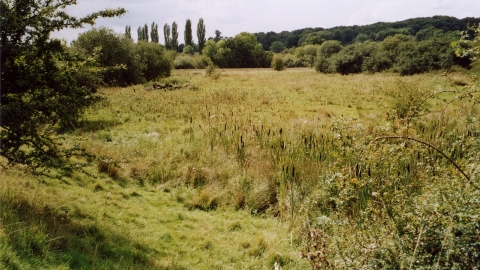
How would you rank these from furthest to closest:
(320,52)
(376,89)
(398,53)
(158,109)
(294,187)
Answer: (320,52) → (398,53) → (376,89) → (158,109) → (294,187)

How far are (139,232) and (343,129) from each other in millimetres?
3902

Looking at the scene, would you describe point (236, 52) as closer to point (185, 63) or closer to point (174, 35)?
point (185, 63)

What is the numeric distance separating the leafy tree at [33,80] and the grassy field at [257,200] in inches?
34.0

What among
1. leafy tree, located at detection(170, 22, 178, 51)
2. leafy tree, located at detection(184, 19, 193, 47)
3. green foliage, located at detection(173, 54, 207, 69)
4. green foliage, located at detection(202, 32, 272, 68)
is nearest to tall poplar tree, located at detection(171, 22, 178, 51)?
leafy tree, located at detection(170, 22, 178, 51)

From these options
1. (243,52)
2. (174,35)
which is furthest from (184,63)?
(174,35)

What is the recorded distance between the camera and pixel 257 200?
699 centimetres

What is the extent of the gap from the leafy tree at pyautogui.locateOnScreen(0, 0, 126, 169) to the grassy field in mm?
863

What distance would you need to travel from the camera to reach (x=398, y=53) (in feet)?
114

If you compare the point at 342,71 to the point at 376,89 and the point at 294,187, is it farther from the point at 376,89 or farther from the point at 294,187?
the point at 294,187

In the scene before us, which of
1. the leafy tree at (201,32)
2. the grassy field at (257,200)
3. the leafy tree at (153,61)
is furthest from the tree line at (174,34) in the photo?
the grassy field at (257,200)

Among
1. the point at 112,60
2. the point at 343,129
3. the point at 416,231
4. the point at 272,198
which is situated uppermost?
the point at 112,60

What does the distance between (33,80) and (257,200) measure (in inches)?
195

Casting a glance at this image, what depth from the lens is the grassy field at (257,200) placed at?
299cm

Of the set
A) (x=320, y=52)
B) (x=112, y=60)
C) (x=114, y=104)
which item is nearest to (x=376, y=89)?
(x=114, y=104)
